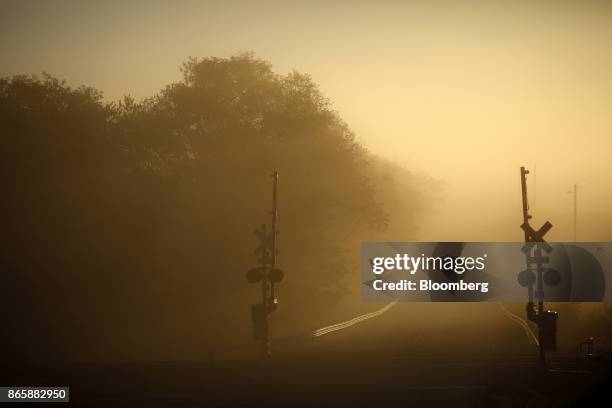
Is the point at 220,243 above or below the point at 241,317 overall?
above

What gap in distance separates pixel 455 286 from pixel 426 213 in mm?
72839

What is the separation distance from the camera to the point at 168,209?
6231cm

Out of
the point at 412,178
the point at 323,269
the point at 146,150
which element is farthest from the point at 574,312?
the point at 412,178

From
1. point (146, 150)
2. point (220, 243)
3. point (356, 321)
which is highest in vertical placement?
point (146, 150)

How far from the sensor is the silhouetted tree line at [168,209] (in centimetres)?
5634

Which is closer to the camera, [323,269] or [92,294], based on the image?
[92,294]

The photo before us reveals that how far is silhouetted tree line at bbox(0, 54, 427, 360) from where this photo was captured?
56344mm

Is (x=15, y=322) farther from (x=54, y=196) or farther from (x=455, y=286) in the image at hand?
(x=455, y=286)

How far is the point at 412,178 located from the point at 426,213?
25.5 ft

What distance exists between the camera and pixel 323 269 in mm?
71125

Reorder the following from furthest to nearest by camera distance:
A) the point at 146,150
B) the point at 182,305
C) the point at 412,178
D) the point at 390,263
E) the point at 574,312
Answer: the point at 412,178
the point at 390,263
the point at 574,312
the point at 146,150
the point at 182,305

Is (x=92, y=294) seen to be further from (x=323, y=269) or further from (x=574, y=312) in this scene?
(x=574, y=312)

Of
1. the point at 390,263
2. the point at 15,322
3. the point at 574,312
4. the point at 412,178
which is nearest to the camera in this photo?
the point at 15,322

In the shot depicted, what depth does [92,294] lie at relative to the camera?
5838cm
